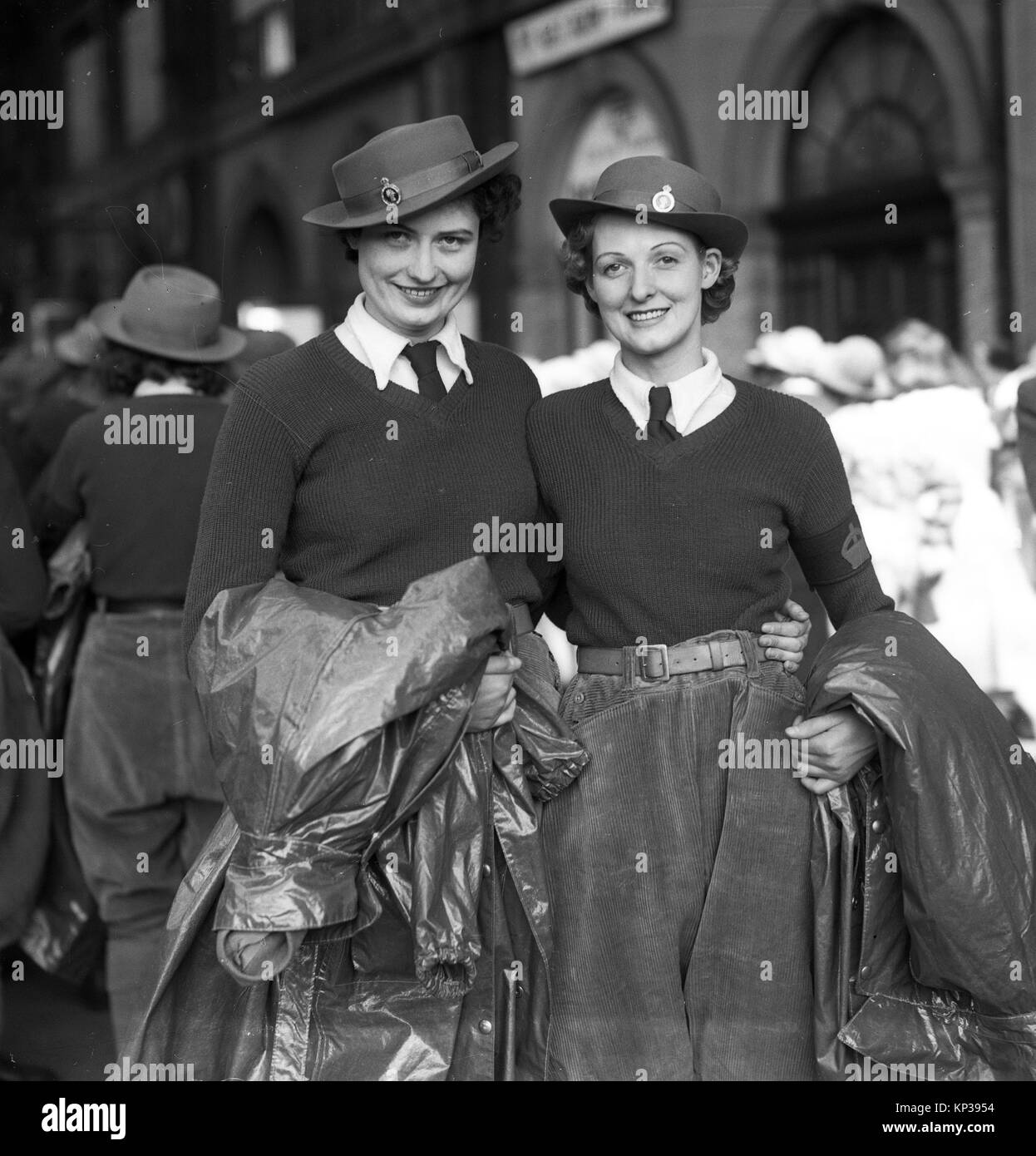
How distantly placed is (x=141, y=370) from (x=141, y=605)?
0.59 meters

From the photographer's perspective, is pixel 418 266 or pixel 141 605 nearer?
pixel 418 266

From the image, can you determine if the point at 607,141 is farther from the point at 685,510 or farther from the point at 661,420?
the point at 685,510

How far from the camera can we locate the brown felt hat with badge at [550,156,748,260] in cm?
262

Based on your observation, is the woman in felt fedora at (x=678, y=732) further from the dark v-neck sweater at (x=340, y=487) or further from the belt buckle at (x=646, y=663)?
the dark v-neck sweater at (x=340, y=487)

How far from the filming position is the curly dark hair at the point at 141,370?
3943 mm

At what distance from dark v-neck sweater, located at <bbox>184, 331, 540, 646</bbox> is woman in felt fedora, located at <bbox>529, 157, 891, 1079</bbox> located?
0.19 m

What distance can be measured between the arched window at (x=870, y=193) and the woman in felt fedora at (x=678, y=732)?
352 cm

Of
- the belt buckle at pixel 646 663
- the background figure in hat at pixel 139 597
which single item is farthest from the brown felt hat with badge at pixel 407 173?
the background figure in hat at pixel 139 597

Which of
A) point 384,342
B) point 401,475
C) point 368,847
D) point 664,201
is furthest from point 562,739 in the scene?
point 664,201

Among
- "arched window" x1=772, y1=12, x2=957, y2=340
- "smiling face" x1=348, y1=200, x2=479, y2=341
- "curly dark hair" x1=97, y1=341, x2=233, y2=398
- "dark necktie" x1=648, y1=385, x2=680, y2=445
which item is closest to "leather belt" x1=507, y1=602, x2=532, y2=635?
"dark necktie" x1=648, y1=385, x2=680, y2=445

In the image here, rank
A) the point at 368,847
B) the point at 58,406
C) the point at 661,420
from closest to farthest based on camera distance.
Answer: the point at 368,847
the point at 661,420
the point at 58,406

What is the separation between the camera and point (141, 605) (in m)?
3.96

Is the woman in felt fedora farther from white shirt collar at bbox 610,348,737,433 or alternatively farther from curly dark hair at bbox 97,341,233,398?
curly dark hair at bbox 97,341,233,398
